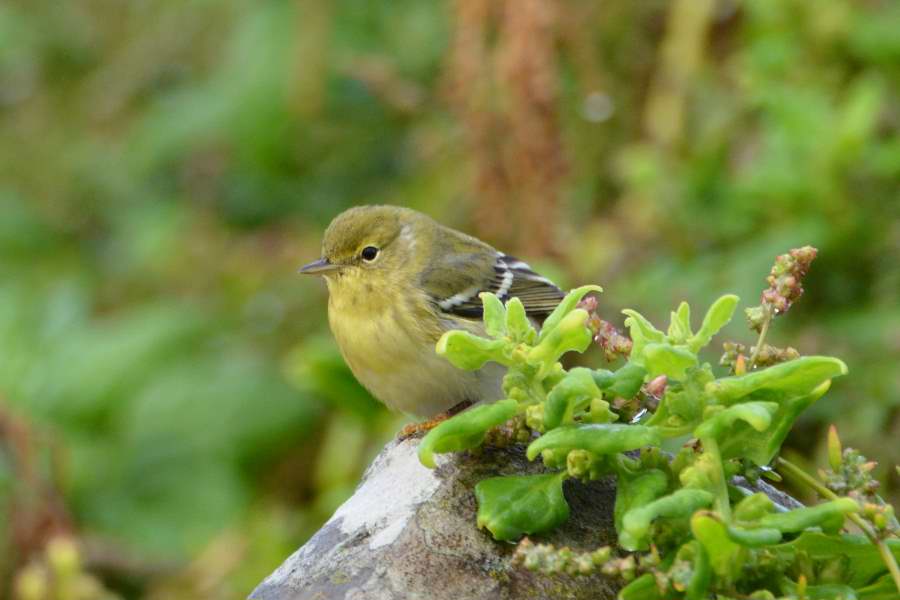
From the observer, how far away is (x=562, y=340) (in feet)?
7.15

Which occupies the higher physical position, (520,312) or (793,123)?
(793,123)

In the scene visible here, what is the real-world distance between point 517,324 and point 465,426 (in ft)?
0.67

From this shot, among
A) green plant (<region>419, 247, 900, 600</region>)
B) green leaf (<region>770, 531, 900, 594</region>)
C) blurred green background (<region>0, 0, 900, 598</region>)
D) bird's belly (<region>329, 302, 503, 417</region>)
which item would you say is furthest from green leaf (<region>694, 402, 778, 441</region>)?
blurred green background (<region>0, 0, 900, 598</region>)

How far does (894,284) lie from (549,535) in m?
3.10

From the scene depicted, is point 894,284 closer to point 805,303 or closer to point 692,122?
point 805,303

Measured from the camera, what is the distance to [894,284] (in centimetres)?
511

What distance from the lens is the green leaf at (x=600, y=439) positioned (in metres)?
2.07

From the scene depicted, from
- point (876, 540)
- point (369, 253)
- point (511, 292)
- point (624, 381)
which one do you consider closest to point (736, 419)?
point (624, 381)

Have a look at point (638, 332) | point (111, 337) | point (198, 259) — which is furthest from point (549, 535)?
point (198, 259)

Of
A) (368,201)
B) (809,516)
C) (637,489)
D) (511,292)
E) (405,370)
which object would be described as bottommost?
(809,516)

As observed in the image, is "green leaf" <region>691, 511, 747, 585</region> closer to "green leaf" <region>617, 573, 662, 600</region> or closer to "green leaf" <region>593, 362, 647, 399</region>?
"green leaf" <region>617, 573, 662, 600</region>

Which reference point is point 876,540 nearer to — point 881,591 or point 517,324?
point 881,591

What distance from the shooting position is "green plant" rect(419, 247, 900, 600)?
2.01m

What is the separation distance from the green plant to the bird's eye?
2.02 m
